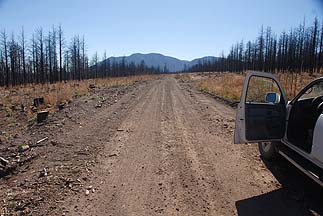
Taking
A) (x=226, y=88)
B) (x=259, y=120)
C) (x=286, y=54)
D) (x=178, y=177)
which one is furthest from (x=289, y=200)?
(x=286, y=54)

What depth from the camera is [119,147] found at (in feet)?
21.9

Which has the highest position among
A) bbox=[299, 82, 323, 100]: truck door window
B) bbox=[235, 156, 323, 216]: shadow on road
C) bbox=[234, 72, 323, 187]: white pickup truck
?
bbox=[299, 82, 323, 100]: truck door window

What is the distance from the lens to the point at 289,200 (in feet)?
13.0

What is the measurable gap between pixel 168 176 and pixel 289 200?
1.88 meters

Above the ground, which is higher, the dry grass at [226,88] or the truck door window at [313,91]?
the truck door window at [313,91]

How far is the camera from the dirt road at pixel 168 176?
3775 millimetres

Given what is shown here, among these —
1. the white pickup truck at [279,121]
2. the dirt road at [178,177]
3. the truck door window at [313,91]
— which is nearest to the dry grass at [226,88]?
the dirt road at [178,177]

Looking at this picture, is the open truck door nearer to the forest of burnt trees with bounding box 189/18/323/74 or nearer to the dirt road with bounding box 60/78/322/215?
the dirt road with bounding box 60/78/322/215

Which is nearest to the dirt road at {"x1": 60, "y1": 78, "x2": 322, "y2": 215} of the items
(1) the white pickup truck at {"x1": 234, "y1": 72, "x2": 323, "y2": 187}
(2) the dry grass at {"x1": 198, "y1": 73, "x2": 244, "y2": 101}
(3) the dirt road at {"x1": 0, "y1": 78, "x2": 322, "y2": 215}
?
Result: (3) the dirt road at {"x1": 0, "y1": 78, "x2": 322, "y2": 215}

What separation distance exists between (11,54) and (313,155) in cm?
5548

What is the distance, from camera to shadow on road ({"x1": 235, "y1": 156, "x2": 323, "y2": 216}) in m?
3.65

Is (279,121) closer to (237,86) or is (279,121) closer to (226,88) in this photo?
(226,88)

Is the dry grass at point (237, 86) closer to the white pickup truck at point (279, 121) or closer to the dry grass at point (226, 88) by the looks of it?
the dry grass at point (226, 88)

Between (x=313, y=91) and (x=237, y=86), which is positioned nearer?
(x=313, y=91)
